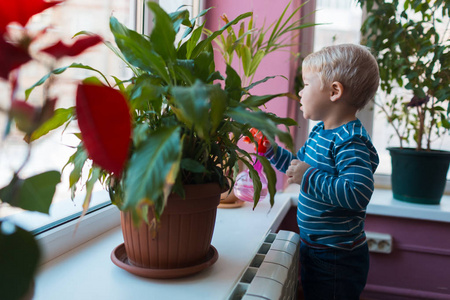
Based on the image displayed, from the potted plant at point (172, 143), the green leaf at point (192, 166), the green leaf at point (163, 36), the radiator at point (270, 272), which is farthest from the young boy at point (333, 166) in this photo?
the green leaf at point (163, 36)

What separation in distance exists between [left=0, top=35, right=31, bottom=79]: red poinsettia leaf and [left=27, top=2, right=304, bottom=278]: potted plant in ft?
0.53

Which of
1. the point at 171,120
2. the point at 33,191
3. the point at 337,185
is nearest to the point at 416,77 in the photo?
the point at 337,185

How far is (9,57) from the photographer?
0.30 meters

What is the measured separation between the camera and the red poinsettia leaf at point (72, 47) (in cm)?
31

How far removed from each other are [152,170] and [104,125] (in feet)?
0.54

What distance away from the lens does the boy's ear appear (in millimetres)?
1262

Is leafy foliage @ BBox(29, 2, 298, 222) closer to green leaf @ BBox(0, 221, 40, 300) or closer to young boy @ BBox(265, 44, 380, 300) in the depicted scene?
green leaf @ BBox(0, 221, 40, 300)

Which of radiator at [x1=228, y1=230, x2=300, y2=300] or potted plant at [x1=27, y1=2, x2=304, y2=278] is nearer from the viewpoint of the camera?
potted plant at [x1=27, y1=2, x2=304, y2=278]

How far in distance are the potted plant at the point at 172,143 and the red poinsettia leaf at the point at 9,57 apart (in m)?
0.16

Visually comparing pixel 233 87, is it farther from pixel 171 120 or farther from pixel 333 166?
pixel 333 166

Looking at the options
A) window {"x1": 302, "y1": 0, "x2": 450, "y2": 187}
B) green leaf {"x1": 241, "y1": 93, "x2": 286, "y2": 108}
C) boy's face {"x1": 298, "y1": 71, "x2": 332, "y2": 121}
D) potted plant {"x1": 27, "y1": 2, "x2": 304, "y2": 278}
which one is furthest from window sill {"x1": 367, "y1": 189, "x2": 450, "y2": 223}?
green leaf {"x1": 241, "y1": 93, "x2": 286, "y2": 108}

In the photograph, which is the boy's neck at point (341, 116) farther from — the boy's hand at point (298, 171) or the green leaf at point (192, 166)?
the green leaf at point (192, 166)

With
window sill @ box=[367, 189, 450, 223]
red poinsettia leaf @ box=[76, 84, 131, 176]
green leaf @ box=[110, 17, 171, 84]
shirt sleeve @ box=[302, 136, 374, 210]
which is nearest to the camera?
red poinsettia leaf @ box=[76, 84, 131, 176]

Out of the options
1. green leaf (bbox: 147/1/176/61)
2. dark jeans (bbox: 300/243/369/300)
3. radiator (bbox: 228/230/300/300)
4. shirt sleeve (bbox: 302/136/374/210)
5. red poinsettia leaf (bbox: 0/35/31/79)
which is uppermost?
green leaf (bbox: 147/1/176/61)
